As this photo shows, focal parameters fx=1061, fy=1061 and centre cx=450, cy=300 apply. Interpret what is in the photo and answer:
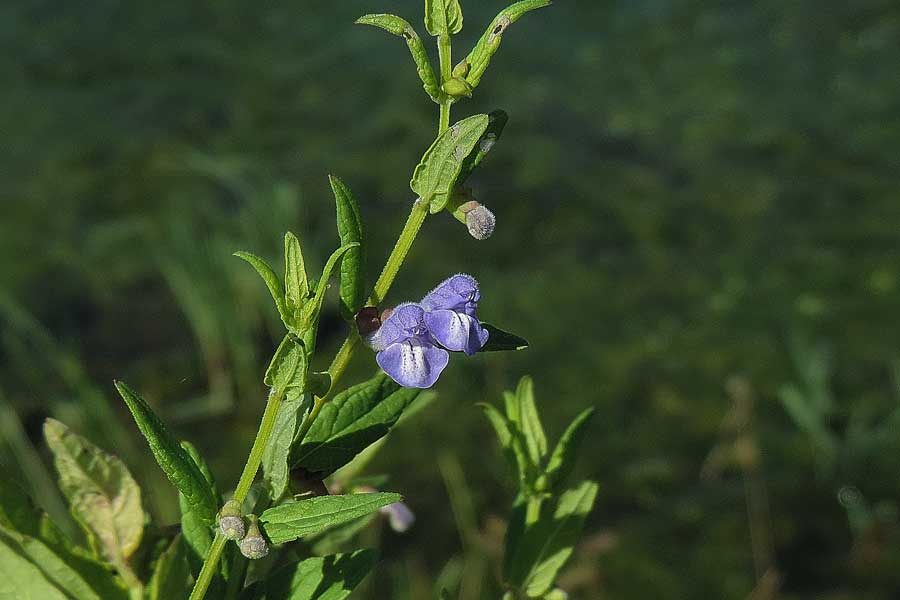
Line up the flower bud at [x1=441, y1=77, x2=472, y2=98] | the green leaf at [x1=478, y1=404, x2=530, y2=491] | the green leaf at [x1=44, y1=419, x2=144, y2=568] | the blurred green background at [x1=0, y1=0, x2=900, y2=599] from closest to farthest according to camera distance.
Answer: the flower bud at [x1=441, y1=77, x2=472, y2=98]
the green leaf at [x1=44, y1=419, x2=144, y2=568]
the green leaf at [x1=478, y1=404, x2=530, y2=491]
the blurred green background at [x1=0, y1=0, x2=900, y2=599]

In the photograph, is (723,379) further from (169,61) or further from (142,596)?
(169,61)

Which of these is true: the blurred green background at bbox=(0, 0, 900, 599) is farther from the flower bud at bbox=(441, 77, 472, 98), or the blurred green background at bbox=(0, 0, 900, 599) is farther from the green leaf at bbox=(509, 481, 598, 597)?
the flower bud at bbox=(441, 77, 472, 98)

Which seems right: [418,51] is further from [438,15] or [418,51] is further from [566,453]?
[566,453]

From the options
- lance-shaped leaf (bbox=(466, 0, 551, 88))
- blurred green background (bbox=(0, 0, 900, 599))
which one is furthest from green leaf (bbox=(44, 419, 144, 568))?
blurred green background (bbox=(0, 0, 900, 599))

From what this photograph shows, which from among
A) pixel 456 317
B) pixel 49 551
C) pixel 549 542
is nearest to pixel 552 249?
pixel 549 542

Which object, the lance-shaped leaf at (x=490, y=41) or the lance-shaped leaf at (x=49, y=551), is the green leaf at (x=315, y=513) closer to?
the lance-shaped leaf at (x=49, y=551)

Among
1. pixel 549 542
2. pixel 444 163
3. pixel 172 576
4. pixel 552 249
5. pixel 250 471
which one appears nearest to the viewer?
pixel 250 471
